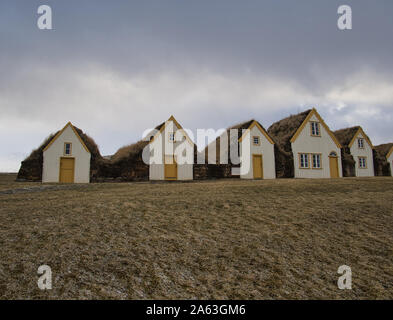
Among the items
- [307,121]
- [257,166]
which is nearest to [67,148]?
[257,166]

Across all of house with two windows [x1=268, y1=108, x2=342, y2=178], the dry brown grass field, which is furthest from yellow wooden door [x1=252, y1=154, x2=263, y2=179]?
the dry brown grass field

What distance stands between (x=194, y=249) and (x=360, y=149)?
32.8 metres

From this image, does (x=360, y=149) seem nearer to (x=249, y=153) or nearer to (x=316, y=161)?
(x=316, y=161)

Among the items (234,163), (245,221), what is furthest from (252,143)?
(245,221)

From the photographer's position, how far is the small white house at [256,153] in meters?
26.8

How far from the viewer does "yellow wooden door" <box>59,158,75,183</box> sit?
78.7 feet

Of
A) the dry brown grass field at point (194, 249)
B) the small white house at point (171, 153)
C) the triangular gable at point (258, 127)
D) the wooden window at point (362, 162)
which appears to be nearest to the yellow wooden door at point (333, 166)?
the wooden window at point (362, 162)

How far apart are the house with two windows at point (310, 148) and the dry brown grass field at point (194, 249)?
17.4 metres

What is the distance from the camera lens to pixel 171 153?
25.4 metres

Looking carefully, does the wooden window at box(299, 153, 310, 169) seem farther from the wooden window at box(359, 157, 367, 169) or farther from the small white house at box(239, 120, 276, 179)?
the wooden window at box(359, 157, 367, 169)

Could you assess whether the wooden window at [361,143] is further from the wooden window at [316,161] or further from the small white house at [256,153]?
the small white house at [256,153]

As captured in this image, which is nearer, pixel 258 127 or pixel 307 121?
pixel 258 127

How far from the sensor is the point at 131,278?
5.05 meters
